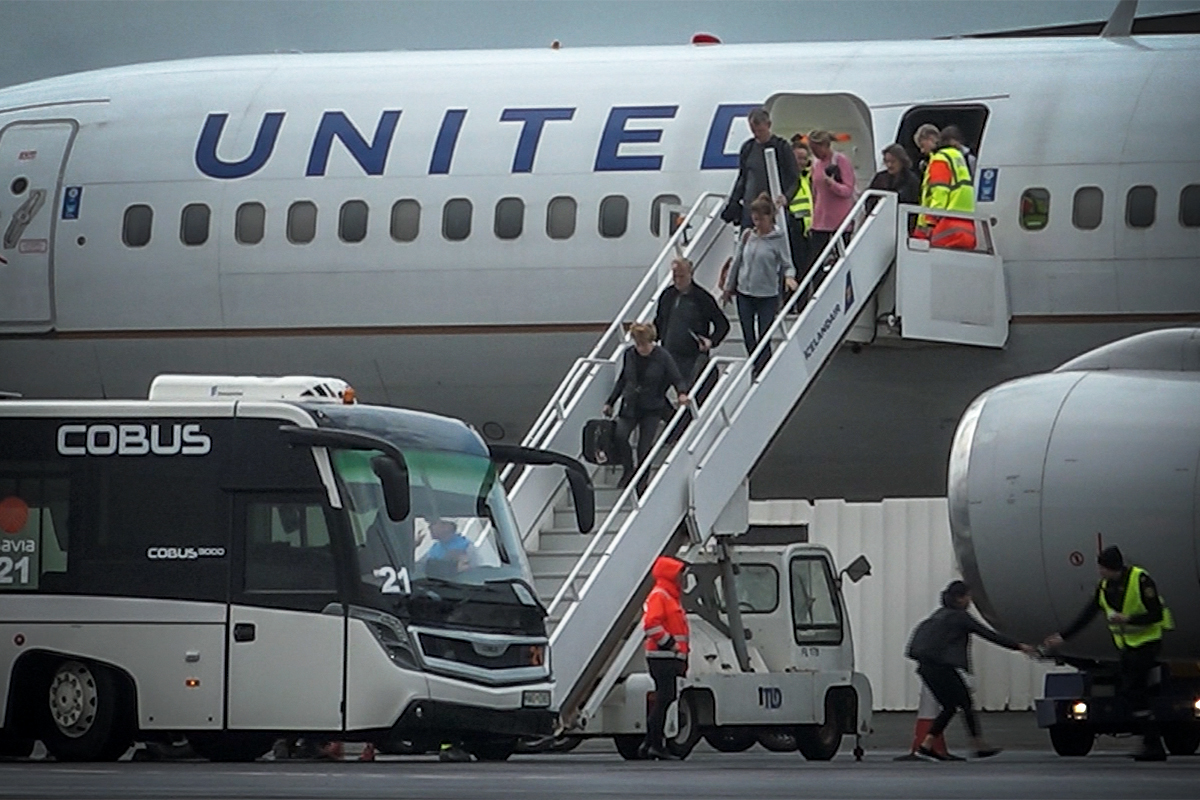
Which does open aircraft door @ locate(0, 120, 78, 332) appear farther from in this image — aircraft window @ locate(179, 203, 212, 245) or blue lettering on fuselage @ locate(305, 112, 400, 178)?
blue lettering on fuselage @ locate(305, 112, 400, 178)

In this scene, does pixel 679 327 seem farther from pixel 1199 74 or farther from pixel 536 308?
pixel 1199 74

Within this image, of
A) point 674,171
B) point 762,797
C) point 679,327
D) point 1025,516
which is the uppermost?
point 674,171

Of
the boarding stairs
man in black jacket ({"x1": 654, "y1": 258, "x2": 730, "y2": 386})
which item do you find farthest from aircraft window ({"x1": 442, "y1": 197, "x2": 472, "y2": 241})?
man in black jacket ({"x1": 654, "y1": 258, "x2": 730, "y2": 386})

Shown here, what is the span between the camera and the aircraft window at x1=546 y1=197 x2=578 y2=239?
932 inches

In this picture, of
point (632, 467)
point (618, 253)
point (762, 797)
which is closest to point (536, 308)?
point (618, 253)

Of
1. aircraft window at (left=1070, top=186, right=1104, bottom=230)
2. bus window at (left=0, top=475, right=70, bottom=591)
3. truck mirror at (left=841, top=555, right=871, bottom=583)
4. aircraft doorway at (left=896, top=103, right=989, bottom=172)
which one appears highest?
aircraft doorway at (left=896, top=103, right=989, bottom=172)

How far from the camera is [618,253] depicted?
23.6 m

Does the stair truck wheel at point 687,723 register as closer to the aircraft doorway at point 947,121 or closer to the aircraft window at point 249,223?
the aircraft doorway at point 947,121

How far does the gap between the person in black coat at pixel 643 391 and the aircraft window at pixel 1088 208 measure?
11.3ft

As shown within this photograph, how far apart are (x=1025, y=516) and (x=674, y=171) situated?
4.62 metres

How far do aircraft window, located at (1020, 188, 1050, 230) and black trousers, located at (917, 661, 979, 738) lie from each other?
398 centimetres

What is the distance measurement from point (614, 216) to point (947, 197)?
9.20ft

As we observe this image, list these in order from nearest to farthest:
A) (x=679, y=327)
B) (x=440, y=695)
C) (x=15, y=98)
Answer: (x=440, y=695)
(x=679, y=327)
(x=15, y=98)

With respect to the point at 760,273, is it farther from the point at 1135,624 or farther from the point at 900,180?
the point at 1135,624
